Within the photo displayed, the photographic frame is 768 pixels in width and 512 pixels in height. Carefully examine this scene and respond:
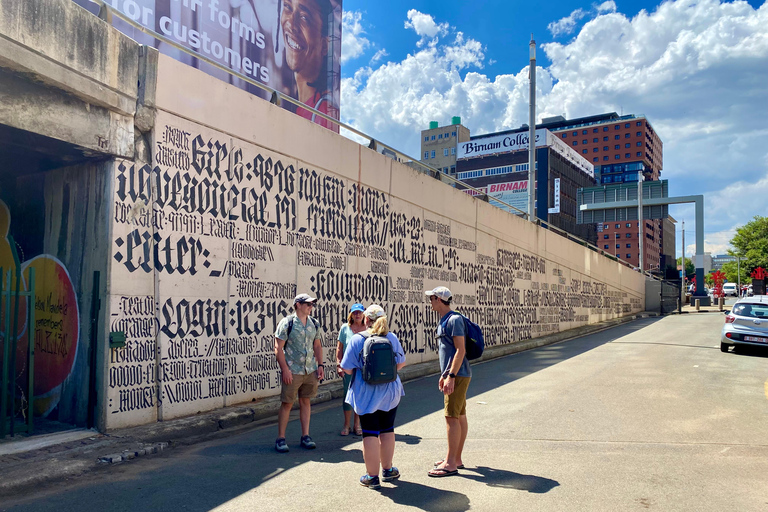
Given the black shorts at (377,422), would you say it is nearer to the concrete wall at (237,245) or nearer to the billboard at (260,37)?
the concrete wall at (237,245)

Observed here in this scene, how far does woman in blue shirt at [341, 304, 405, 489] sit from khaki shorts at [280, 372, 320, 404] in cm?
146

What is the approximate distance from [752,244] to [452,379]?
65.3m

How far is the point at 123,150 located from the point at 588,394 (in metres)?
7.68

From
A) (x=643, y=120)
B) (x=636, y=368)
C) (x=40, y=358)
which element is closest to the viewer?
(x=40, y=358)

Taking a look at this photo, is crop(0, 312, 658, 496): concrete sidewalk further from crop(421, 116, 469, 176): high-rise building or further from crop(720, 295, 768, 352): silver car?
crop(421, 116, 469, 176): high-rise building

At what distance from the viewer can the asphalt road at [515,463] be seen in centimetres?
468

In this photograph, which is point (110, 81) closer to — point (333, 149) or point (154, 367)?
point (154, 367)

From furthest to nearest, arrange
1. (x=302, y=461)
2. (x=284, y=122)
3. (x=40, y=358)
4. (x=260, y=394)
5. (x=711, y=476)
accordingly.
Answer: (x=284, y=122) < (x=260, y=394) < (x=40, y=358) < (x=302, y=461) < (x=711, y=476)

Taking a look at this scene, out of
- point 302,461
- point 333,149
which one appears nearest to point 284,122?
point 333,149

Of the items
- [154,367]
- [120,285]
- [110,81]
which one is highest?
[110,81]

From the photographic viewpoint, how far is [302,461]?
5.95 metres

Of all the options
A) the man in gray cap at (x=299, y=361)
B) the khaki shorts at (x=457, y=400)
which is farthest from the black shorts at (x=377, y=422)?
the man in gray cap at (x=299, y=361)

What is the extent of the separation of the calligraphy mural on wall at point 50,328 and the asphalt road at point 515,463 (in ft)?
6.93

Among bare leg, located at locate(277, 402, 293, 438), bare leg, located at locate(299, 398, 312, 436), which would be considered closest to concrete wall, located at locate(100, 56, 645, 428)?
bare leg, located at locate(277, 402, 293, 438)
